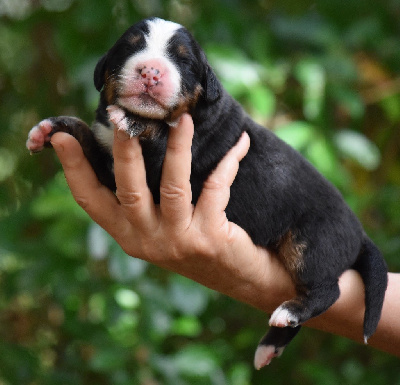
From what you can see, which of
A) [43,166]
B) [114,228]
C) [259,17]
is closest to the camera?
[114,228]

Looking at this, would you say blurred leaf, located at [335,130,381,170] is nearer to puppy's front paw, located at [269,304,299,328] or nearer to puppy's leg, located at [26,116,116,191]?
puppy's front paw, located at [269,304,299,328]

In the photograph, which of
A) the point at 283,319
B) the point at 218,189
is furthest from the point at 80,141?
the point at 283,319

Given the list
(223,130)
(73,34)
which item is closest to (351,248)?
(223,130)

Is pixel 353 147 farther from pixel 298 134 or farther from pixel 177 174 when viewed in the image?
pixel 177 174

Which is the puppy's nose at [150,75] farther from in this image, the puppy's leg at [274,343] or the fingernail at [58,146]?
the puppy's leg at [274,343]

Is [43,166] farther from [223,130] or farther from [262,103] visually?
[223,130]

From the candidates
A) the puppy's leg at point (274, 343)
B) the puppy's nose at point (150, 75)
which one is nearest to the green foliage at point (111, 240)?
the puppy's leg at point (274, 343)
